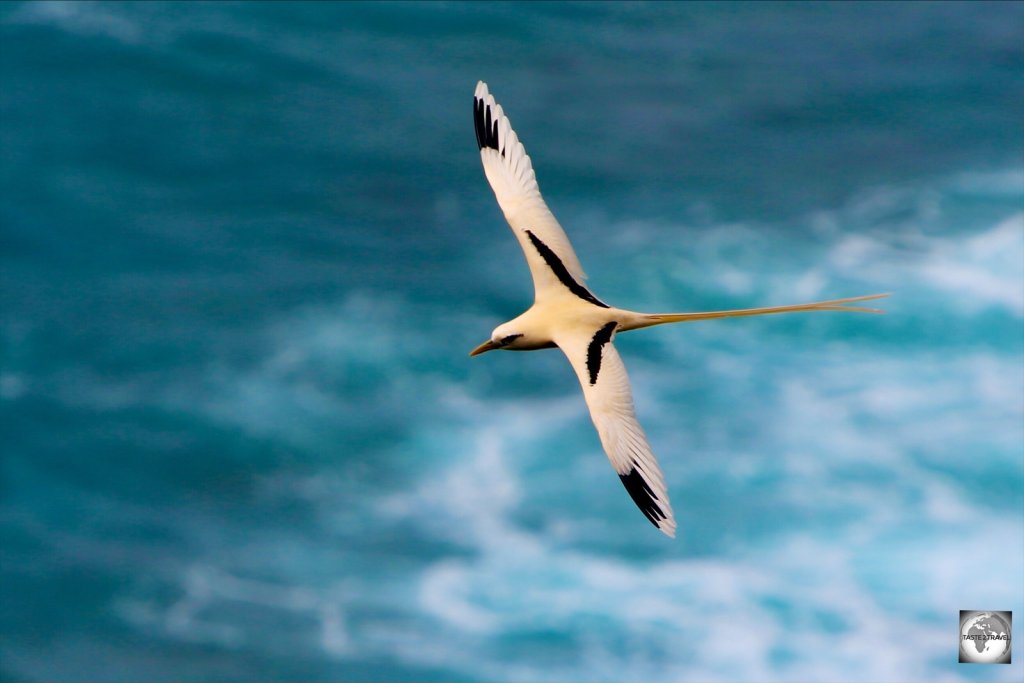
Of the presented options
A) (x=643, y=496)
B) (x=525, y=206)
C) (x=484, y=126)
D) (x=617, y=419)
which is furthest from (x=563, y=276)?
(x=643, y=496)

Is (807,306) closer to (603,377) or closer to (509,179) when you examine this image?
(603,377)

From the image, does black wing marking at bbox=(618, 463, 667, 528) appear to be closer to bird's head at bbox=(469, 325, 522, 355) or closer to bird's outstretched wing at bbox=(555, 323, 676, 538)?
bird's outstretched wing at bbox=(555, 323, 676, 538)

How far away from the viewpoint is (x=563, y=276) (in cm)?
3972

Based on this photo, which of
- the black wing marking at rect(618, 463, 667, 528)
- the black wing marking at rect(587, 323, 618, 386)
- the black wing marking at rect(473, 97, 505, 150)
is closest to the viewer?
the black wing marking at rect(618, 463, 667, 528)

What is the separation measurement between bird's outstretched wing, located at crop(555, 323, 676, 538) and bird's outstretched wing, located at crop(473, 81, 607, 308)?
1275 mm

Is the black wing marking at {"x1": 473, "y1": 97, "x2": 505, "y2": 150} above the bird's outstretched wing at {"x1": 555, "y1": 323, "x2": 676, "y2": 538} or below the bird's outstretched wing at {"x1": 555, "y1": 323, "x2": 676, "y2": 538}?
above

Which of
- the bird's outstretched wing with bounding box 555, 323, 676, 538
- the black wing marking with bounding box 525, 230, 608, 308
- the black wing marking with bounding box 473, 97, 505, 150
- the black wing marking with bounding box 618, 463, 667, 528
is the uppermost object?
the black wing marking with bounding box 473, 97, 505, 150

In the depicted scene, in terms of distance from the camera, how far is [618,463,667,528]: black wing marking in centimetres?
3641

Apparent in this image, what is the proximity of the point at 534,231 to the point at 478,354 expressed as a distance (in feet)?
10.6

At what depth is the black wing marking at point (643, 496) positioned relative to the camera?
36406 mm

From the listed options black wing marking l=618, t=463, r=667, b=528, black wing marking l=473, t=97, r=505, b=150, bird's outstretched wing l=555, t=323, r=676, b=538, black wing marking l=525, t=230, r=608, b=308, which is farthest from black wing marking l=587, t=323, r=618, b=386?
black wing marking l=473, t=97, r=505, b=150

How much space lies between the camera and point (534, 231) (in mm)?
40594

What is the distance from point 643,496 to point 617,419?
1.94 metres

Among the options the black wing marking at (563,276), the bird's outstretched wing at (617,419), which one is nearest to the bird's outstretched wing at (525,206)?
the black wing marking at (563,276)
